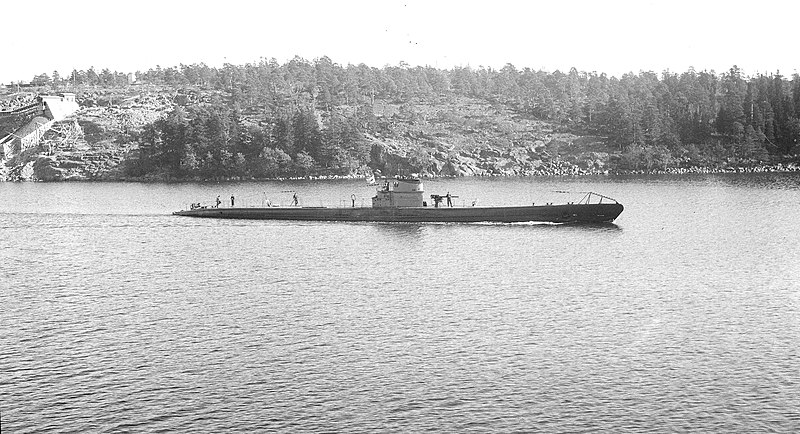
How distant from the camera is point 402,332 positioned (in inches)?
2247

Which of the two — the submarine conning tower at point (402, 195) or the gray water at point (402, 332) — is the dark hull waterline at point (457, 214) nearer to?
the submarine conning tower at point (402, 195)

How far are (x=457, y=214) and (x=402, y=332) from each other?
61804mm

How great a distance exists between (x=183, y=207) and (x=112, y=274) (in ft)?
241

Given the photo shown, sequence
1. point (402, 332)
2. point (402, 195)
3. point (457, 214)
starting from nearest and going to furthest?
point (402, 332) → point (457, 214) → point (402, 195)

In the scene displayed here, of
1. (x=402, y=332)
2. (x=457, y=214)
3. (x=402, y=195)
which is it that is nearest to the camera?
(x=402, y=332)

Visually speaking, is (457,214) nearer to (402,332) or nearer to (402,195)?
(402,195)

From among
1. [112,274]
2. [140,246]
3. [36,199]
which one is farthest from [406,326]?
[36,199]

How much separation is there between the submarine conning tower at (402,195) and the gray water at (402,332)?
14.6 m

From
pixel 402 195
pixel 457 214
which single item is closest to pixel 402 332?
pixel 457 214

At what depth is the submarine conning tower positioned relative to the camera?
4707 inches

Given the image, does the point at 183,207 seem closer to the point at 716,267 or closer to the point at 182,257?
the point at 182,257

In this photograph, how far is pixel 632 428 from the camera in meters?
40.9

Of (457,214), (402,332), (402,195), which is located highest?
(402,195)

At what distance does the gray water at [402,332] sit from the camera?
43.2 m
